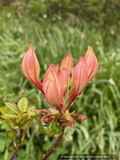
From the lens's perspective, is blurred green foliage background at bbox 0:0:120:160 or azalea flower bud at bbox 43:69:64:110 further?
blurred green foliage background at bbox 0:0:120:160

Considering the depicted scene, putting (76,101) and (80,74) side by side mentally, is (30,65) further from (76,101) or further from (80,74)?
(76,101)

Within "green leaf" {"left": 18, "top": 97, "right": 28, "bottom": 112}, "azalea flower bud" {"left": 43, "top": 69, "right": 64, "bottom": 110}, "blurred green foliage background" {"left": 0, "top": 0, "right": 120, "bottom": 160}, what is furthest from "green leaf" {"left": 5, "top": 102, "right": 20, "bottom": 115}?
"blurred green foliage background" {"left": 0, "top": 0, "right": 120, "bottom": 160}

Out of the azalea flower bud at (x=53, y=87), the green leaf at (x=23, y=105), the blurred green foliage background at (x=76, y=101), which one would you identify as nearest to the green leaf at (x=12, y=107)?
the green leaf at (x=23, y=105)

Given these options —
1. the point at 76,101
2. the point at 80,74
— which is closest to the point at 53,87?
the point at 80,74

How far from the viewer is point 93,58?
0.40 m

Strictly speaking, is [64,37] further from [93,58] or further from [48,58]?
[93,58]

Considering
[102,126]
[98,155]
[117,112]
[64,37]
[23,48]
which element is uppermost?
[64,37]

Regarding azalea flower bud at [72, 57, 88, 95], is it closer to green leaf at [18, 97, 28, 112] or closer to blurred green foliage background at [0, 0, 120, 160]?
green leaf at [18, 97, 28, 112]

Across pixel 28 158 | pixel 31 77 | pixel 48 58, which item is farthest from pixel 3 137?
pixel 31 77

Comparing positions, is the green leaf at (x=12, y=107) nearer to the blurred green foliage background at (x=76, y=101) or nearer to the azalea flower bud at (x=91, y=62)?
the azalea flower bud at (x=91, y=62)

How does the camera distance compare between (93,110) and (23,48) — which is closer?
(93,110)

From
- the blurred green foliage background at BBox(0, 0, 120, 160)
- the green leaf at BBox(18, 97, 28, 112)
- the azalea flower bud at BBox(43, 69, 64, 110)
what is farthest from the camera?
the blurred green foliage background at BBox(0, 0, 120, 160)

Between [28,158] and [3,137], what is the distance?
12.2 inches

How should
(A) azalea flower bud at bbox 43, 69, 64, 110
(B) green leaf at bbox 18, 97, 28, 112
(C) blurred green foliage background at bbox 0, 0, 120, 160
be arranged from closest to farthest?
(A) azalea flower bud at bbox 43, 69, 64, 110
(B) green leaf at bbox 18, 97, 28, 112
(C) blurred green foliage background at bbox 0, 0, 120, 160
